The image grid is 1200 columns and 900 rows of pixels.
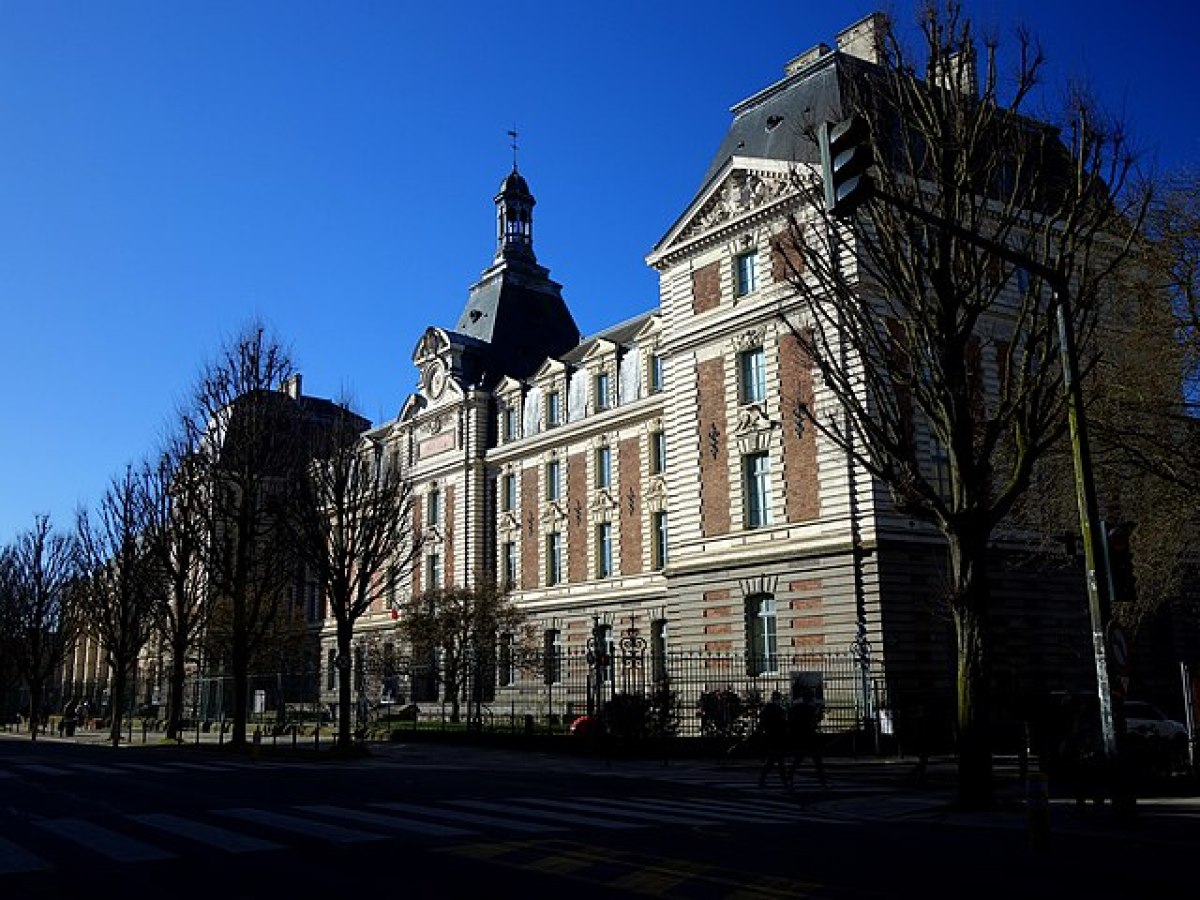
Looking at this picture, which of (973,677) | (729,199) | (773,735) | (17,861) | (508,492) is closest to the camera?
(17,861)

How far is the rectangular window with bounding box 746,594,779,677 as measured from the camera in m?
33.6

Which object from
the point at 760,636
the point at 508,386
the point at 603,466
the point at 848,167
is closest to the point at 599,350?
the point at 603,466

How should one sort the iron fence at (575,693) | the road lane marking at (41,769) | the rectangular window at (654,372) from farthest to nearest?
the rectangular window at (654,372) < the iron fence at (575,693) < the road lane marking at (41,769)

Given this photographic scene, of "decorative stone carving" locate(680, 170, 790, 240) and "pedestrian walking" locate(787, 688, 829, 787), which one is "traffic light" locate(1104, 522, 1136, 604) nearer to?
"pedestrian walking" locate(787, 688, 829, 787)

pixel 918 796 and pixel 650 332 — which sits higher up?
pixel 650 332

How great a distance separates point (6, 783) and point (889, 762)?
60.9ft

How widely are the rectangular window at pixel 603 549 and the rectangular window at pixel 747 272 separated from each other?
15960 mm

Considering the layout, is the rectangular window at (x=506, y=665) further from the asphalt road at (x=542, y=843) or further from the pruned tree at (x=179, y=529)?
the asphalt road at (x=542, y=843)

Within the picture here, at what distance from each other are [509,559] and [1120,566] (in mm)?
42782

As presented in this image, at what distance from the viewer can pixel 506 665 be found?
1722 inches

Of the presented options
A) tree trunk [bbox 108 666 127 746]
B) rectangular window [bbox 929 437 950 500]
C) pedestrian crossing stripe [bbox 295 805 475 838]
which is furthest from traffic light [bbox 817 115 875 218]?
tree trunk [bbox 108 666 127 746]

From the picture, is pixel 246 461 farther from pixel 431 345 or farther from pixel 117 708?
pixel 431 345

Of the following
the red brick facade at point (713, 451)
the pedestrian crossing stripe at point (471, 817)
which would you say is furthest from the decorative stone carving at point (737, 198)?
the pedestrian crossing stripe at point (471, 817)

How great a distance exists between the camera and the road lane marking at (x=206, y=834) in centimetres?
1076
